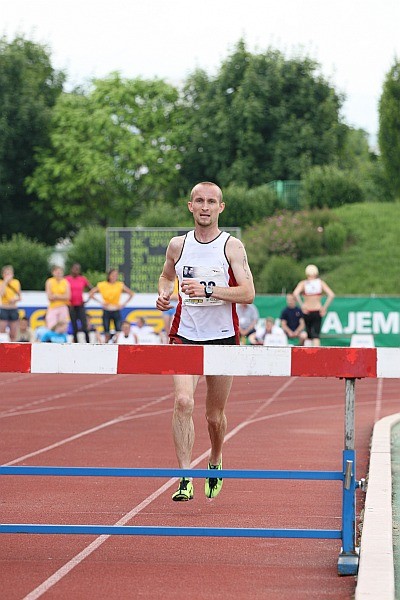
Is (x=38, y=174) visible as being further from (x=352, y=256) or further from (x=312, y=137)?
(x=352, y=256)

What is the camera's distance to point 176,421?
7855 millimetres

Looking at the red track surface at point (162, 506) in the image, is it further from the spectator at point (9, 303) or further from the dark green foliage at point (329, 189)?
the dark green foliage at point (329, 189)

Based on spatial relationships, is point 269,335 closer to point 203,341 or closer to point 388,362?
point 203,341

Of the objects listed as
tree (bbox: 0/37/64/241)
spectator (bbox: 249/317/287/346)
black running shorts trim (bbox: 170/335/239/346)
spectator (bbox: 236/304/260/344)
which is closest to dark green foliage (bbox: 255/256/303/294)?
spectator (bbox: 249/317/287/346)

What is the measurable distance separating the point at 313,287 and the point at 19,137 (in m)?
45.1

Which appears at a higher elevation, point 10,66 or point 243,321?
point 10,66

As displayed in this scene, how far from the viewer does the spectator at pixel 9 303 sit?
1086 inches

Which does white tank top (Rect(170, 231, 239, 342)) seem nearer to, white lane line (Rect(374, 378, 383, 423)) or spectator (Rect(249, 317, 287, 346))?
white lane line (Rect(374, 378, 383, 423))

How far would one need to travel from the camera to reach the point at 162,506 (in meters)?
8.40

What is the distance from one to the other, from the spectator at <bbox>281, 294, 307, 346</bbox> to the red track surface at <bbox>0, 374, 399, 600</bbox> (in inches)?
410

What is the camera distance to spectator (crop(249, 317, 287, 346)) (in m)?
27.4

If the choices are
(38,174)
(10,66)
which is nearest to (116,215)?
(38,174)

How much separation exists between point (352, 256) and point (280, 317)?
2096 centimetres

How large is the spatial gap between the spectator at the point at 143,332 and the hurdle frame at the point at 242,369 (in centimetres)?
2096
